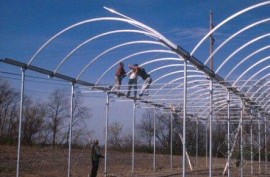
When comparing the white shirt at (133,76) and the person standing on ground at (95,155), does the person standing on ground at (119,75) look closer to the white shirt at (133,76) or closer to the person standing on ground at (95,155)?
the white shirt at (133,76)

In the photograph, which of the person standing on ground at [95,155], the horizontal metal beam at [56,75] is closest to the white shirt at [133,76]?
the horizontal metal beam at [56,75]

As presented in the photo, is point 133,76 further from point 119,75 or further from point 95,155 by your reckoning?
point 95,155

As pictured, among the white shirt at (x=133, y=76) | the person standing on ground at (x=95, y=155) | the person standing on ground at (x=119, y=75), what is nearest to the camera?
the person standing on ground at (x=95, y=155)

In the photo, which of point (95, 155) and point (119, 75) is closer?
point (95, 155)

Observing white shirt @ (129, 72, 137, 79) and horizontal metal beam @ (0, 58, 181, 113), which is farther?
white shirt @ (129, 72, 137, 79)

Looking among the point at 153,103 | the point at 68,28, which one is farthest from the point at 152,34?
the point at 153,103

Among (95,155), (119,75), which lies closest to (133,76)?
(119,75)

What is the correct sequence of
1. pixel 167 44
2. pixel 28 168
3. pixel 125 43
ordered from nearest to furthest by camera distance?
pixel 167 44 < pixel 125 43 < pixel 28 168

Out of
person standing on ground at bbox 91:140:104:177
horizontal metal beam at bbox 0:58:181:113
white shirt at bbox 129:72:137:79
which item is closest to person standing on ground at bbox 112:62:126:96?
white shirt at bbox 129:72:137:79

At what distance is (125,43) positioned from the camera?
14219 mm

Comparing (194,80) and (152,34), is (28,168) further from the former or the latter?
(152,34)

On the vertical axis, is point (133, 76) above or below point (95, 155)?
above

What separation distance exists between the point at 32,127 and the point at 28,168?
2013 centimetres

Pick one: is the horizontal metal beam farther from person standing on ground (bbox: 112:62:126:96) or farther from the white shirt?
the white shirt
